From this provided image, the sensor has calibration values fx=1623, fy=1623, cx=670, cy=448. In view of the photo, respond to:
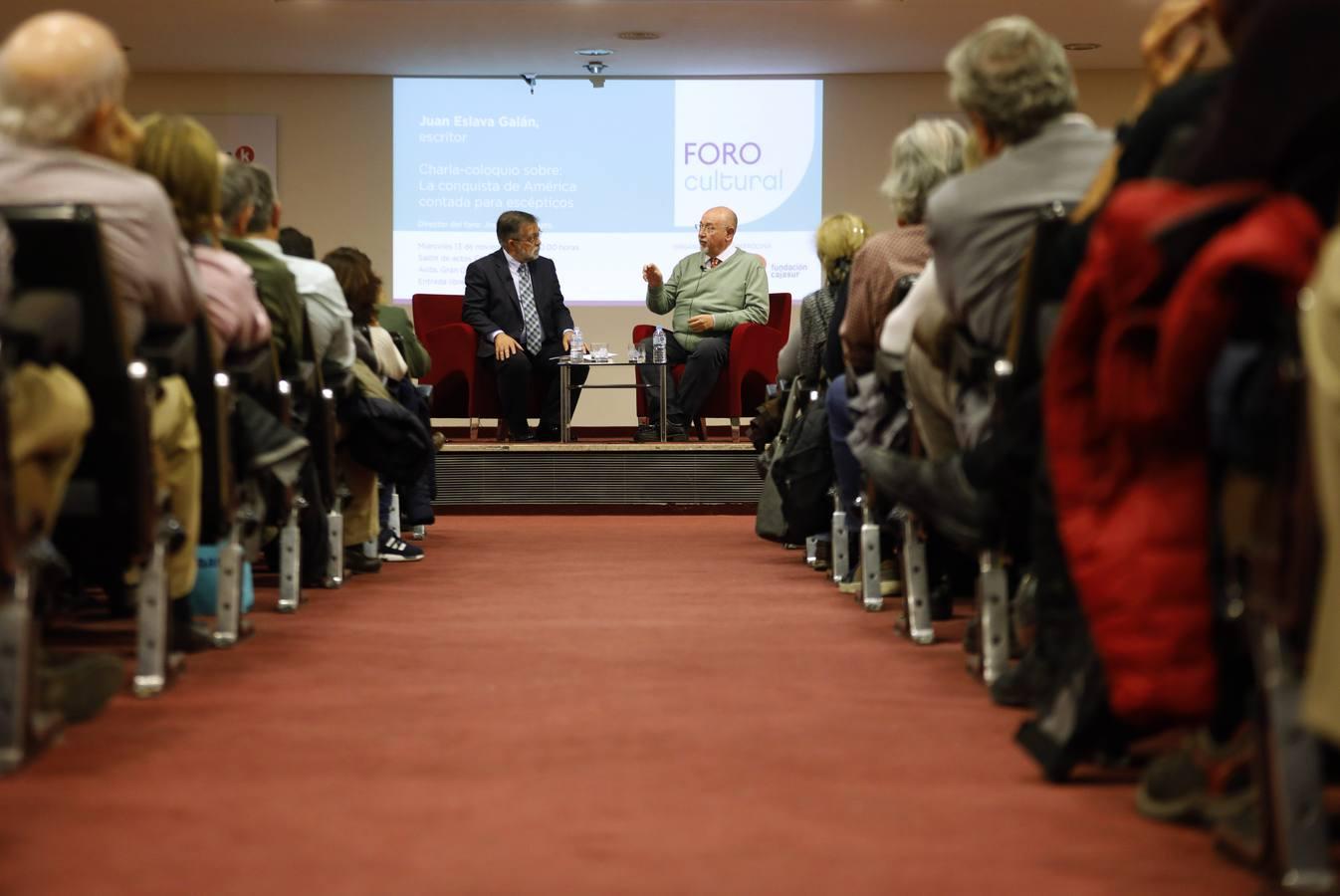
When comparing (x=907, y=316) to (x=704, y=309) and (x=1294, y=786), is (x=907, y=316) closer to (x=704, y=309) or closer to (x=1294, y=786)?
(x=1294, y=786)

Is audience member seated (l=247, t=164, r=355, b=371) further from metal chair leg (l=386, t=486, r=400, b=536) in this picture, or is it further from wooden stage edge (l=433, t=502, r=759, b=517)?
wooden stage edge (l=433, t=502, r=759, b=517)

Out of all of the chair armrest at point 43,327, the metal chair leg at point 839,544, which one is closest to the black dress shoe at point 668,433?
the metal chair leg at point 839,544

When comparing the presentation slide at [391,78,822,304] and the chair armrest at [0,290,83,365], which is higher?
the presentation slide at [391,78,822,304]

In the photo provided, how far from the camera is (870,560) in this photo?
400 centimetres

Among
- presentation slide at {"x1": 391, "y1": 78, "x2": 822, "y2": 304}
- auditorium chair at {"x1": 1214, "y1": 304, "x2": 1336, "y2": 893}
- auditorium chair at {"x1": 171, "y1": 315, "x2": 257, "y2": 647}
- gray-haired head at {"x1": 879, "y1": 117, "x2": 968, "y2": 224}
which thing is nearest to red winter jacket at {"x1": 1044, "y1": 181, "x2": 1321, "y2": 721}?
auditorium chair at {"x1": 1214, "y1": 304, "x2": 1336, "y2": 893}

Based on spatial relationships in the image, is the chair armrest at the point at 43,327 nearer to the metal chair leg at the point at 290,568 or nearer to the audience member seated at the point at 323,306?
the metal chair leg at the point at 290,568

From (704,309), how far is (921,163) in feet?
Result: 17.2

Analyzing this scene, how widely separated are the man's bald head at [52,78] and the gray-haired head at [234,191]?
3.57 ft

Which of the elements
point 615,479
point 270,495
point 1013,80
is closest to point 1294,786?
point 1013,80

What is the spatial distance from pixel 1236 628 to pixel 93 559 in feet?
5.90

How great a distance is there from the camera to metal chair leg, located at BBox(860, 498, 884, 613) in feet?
12.8

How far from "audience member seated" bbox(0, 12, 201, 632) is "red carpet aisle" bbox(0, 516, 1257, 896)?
0.63 metres

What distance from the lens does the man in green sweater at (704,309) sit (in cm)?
891

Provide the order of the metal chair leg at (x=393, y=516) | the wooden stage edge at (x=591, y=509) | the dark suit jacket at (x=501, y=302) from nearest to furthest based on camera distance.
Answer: the metal chair leg at (x=393, y=516) → the wooden stage edge at (x=591, y=509) → the dark suit jacket at (x=501, y=302)
